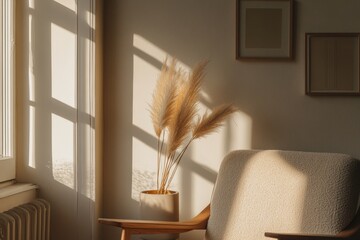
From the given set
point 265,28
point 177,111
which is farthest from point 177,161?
point 265,28

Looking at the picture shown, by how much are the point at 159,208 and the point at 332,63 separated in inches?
53.7

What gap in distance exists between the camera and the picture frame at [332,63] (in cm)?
340

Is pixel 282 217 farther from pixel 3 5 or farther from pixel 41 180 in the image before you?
pixel 3 5

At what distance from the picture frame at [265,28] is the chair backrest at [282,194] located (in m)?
0.68

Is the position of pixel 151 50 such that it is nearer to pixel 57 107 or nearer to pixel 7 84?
pixel 57 107

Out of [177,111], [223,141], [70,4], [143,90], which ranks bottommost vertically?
[223,141]

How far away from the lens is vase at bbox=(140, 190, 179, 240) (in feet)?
10.1

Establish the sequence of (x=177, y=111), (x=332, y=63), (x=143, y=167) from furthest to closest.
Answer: (x=143, y=167) → (x=332, y=63) → (x=177, y=111)

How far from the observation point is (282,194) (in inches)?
114

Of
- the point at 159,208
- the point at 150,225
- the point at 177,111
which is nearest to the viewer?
the point at 150,225

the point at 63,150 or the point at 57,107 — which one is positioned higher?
the point at 57,107

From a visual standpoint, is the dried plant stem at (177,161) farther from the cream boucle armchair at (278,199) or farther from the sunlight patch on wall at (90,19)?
the sunlight patch on wall at (90,19)

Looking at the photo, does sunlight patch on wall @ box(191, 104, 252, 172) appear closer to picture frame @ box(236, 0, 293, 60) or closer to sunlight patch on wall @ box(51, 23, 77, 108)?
picture frame @ box(236, 0, 293, 60)

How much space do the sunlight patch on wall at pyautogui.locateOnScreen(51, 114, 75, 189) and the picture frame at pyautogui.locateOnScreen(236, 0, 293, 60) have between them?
1121mm
